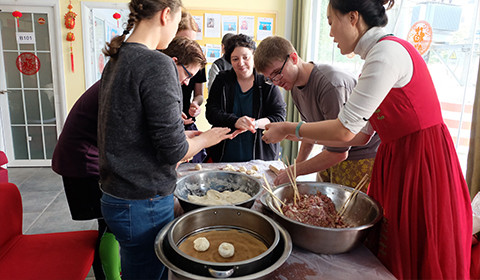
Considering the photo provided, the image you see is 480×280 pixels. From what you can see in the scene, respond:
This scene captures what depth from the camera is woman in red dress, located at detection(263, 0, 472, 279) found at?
3.14ft

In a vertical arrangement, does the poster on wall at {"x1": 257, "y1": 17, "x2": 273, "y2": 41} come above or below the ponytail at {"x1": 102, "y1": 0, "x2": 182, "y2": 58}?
above

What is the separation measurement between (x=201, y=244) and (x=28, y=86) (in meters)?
4.85

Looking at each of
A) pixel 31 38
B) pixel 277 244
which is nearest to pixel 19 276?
pixel 277 244

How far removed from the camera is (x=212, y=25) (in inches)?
177

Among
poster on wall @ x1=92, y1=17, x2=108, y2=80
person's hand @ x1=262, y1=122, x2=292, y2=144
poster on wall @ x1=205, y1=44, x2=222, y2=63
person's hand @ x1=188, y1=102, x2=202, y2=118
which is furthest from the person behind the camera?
poster on wall @ x1=92, y1=17, x2=108, y2=80

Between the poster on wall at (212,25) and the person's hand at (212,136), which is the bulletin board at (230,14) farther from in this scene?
the person's hand at (212,136)

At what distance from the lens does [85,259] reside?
4.76ft

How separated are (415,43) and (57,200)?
12.6ft

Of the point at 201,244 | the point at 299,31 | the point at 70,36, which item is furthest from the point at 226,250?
the point at 70,36

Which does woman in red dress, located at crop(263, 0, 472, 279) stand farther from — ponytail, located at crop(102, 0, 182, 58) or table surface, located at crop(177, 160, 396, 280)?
ponytail, located at crop(102, 0, 182, 58)

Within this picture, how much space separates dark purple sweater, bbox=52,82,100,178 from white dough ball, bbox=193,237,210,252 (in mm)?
809

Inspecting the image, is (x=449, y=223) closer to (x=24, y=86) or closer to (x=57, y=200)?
(x=57, y=200)

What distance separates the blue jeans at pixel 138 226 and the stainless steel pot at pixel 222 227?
132 millimetres

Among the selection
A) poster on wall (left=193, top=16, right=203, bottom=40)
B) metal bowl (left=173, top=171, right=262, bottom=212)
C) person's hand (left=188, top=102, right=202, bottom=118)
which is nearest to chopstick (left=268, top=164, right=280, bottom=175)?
metal bowl (left=173, top=171, right=262, bottom=212)
